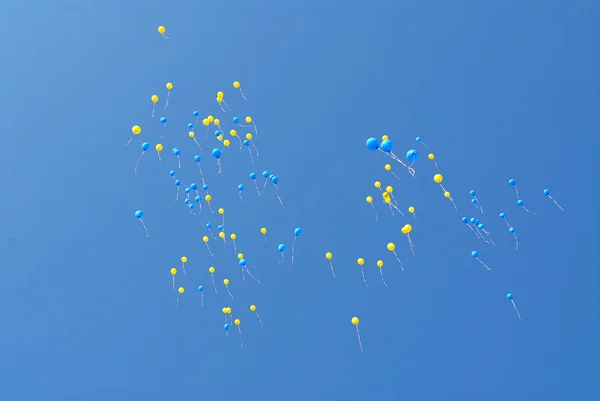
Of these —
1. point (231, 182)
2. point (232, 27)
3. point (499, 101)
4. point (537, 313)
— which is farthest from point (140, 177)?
point (537, 313)

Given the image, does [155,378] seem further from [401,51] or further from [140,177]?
[401,51]

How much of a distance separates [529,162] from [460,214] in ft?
1.45

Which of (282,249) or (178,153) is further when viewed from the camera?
(178,153)

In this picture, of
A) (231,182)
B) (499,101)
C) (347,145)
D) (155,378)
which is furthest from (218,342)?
(499,101)

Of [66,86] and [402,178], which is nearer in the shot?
[402,178]

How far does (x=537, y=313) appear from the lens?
2914 millimetres

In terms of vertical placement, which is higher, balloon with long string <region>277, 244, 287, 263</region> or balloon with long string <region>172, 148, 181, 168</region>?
balloon with long string <region>172, 148, 181, 168</region>

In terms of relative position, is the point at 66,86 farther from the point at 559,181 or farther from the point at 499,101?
the point at 559,181

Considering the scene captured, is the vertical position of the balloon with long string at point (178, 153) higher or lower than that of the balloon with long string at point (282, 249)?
higher

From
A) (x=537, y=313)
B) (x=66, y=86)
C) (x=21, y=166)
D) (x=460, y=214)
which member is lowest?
(x=537, y=313)

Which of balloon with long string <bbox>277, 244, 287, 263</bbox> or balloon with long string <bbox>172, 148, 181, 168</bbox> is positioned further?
balloon with long string <bbox>172, 148, 181, 168</bbox>

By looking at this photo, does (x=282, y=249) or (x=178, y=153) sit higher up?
(x=178, y=153)

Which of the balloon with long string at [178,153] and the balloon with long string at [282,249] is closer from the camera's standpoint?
the balloon with long string at [282,249]

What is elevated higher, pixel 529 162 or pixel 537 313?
pixel 529 162
